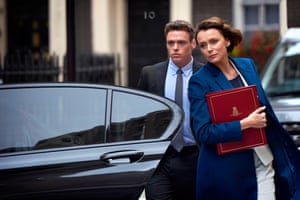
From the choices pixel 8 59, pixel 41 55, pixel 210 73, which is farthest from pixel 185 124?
pixel 41 55

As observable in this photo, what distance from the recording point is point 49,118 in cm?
497

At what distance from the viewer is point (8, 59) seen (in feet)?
46.2

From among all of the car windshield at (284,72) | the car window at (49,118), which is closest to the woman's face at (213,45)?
the car window at (49,118)

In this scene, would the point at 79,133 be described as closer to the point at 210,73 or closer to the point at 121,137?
the point at 121,137

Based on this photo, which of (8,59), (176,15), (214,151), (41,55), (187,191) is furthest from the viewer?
(41,55)

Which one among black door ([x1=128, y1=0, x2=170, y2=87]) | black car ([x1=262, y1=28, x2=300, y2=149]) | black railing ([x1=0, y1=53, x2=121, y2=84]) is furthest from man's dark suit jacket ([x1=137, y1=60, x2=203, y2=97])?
black door ([x1=128, y1=0, x2=170, y2=87])

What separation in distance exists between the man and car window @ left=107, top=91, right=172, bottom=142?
0.15 meters

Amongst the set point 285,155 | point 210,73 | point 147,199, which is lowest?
point 147,199

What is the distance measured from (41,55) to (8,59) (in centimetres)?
365

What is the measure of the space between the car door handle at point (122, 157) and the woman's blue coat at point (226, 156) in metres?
0.59

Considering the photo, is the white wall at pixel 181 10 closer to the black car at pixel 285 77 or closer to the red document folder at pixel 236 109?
the black car at pixel 285 77

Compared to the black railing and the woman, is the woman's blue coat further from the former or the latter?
the black railing

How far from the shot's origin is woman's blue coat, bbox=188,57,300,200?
434 cm

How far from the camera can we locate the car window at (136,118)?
501cm
